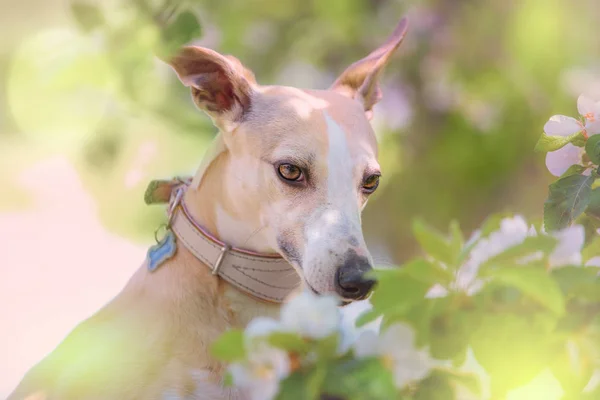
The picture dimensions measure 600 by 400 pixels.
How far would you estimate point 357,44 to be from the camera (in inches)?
225

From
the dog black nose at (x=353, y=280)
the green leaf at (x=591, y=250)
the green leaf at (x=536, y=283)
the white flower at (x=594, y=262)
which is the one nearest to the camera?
the green leaf at (x=536, y=283)

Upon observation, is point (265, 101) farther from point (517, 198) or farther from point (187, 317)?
point (517, 198)

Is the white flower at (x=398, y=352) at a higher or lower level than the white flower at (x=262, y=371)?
higher

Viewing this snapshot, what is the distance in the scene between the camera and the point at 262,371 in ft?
3.96

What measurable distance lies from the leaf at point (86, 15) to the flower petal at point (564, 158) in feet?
4.81

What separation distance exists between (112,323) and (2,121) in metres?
Result: 2.26

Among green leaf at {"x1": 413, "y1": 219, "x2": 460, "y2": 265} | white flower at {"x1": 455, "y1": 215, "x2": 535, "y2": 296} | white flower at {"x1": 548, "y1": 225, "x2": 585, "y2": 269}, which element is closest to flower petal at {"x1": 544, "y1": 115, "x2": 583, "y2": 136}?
white flower at {"x1": 455, "y1": 215, "x2": 535, "y2": 296}

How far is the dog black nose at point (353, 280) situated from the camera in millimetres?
2180

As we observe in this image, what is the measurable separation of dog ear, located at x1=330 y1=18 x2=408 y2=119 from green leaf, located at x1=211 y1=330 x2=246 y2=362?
1.76 meters

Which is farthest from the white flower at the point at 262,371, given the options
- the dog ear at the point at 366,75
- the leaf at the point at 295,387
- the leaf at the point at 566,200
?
the dog ear at the point at 366,75

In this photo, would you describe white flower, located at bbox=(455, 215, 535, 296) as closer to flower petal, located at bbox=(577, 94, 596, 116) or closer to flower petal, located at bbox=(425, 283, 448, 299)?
flower petal, located at bbox=(425, 283, 448, 299)

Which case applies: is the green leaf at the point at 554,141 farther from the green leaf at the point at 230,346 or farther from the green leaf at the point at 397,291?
the green leaf at the point at 230,346

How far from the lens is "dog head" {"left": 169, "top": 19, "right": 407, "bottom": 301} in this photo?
7.48 feet

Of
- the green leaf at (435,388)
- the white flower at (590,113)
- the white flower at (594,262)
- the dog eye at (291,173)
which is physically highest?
the white flower at (590,113)
